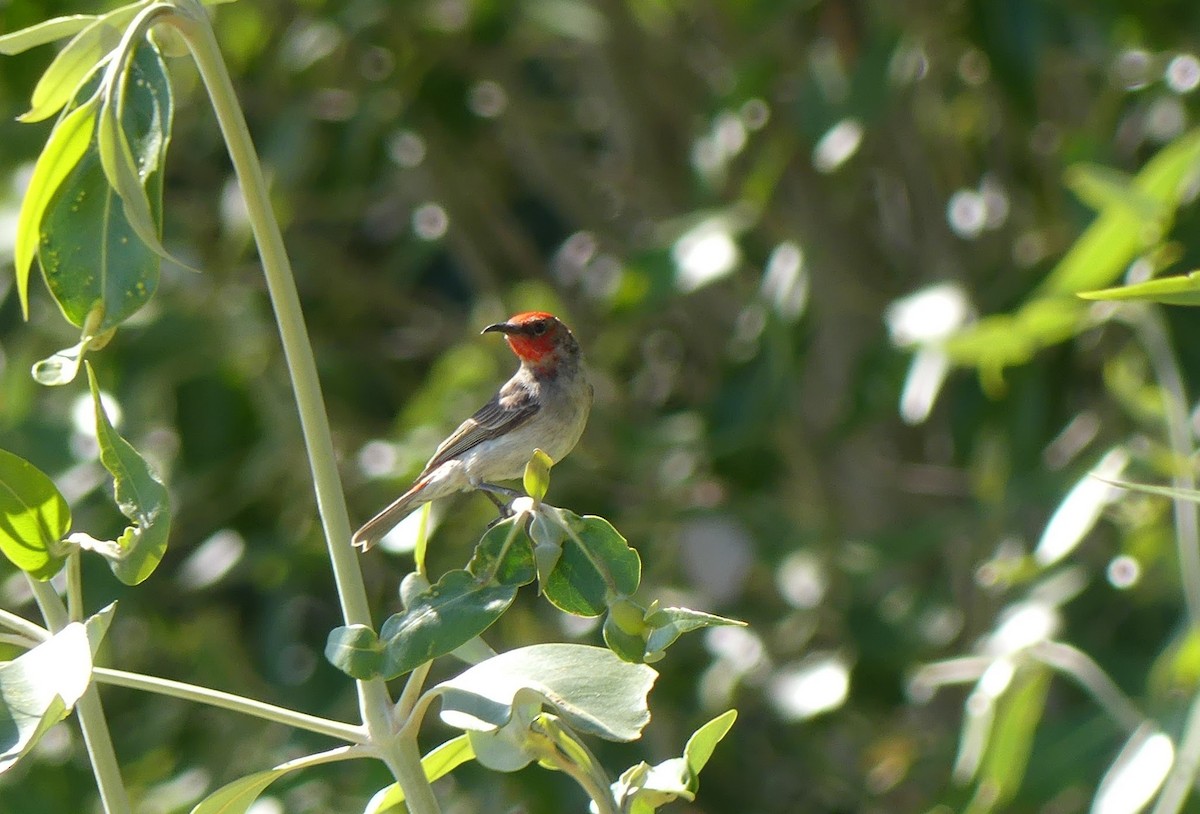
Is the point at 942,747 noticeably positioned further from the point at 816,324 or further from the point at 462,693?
the point at 462,693

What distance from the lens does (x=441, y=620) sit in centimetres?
154

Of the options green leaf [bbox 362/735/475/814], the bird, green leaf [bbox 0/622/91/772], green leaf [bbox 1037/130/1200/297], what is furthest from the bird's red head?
green leaf [bbox 0/622/91/772]

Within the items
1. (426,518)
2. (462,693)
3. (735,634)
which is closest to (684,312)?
(735,634)

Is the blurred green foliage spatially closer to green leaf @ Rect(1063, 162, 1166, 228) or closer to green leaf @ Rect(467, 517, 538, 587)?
green leaf @ Rect(1063, 162, 1166, 228)

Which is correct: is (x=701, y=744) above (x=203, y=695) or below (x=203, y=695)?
below

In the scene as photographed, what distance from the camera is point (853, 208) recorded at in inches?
230

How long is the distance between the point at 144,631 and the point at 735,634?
6.98ft

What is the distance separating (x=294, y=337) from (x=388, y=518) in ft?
6.84

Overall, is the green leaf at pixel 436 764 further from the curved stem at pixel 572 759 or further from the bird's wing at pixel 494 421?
the bird's wing at pixel 494 421

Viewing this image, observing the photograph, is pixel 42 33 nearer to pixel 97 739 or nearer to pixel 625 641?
pixel 97 739

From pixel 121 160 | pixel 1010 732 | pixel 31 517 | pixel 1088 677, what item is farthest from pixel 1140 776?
pixel 121 160

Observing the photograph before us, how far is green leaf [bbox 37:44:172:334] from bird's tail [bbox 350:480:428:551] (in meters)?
1.54

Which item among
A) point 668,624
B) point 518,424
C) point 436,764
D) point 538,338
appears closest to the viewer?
point 668,624

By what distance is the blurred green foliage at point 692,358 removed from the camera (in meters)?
4.43
